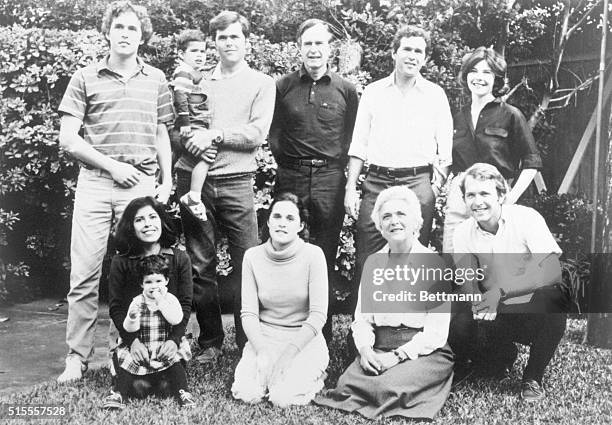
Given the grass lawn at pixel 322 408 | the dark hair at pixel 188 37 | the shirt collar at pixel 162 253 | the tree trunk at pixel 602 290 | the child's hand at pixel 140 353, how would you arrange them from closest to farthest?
the grass lawn at pixel 322 408 < the child's hand at pixel 140 353 < the shirt collar at pixel 162 253 < the dark hair at pixel 188 37 < the tree trunk at pixel 602 290

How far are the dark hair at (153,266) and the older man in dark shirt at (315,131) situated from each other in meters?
0.67

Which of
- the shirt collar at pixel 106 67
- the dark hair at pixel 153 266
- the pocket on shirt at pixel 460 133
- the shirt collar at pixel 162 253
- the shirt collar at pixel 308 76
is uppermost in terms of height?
the shirt collar at pixel 308 76

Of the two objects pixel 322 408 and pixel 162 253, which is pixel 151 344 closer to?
pixel 162 253

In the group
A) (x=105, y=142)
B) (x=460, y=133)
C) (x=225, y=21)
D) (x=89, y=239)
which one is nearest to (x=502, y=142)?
(x=460, y=133)

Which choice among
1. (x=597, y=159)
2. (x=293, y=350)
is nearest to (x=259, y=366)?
(x=293, y=350)

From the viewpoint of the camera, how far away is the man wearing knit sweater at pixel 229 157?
317 cm

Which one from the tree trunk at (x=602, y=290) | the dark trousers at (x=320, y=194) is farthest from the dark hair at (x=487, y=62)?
the tree trunk at (x=602, y=290)

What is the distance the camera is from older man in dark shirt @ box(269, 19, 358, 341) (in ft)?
10.7

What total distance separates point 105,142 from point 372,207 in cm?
122

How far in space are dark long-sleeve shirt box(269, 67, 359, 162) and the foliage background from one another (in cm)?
43

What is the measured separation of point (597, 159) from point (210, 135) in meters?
1.99

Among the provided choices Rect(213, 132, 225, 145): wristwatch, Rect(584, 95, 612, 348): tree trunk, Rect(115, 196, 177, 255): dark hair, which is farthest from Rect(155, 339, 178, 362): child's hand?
Rect(584, 95, 612, 348): tree trunk

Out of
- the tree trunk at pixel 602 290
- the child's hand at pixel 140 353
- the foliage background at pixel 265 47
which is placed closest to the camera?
the child's hand at pixel 140 353

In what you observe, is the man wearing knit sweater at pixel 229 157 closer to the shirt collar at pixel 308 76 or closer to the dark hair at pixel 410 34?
the shirt collar at pixel 308 76
